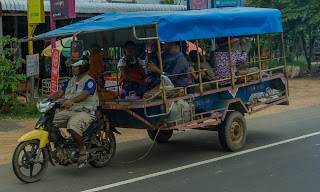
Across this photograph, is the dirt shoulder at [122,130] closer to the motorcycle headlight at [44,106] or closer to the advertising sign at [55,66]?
the advertising sign at [55,66]

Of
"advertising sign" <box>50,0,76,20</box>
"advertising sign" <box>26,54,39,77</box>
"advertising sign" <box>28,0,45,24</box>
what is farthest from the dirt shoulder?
"advertising sign" <box>50,0,76,20</box>

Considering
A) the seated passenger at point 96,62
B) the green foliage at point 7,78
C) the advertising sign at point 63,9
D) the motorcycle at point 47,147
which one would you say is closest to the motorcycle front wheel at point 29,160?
the motorcycle at point 47,147

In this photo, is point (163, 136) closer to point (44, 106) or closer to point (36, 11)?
point (44, 106)

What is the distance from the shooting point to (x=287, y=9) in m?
21.5

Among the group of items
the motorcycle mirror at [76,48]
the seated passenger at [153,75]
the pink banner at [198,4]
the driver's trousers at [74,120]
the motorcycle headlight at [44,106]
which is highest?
the pink banner at [198,4]

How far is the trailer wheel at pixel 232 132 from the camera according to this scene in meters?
7.97

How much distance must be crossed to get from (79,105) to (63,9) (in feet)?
14.6

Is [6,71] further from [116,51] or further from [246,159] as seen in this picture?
[246,159]

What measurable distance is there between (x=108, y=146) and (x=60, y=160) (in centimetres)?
88

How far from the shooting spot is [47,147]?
6.59 metres

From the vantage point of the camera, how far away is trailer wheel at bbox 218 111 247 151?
314 inches

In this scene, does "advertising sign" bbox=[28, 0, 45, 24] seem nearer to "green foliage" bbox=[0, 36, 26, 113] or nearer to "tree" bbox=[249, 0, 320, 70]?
"green foliage" bbox=[0, 36, 26, 113]

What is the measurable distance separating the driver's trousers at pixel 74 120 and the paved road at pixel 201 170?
70 cm

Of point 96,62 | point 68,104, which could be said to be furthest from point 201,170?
point 96,62
